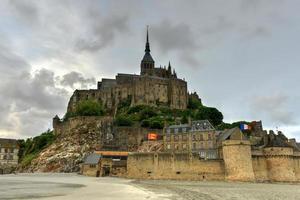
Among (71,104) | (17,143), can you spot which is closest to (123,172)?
(17,143)

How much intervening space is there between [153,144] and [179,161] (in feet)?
63.0

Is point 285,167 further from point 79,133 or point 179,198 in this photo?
point 79,133

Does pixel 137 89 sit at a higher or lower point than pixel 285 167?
higher

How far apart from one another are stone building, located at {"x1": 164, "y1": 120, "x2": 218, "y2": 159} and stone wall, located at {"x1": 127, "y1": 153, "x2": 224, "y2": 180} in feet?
19.4

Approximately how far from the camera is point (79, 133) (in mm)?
74375

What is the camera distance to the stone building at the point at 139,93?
3767 inches

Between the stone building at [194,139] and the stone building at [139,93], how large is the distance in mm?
34172

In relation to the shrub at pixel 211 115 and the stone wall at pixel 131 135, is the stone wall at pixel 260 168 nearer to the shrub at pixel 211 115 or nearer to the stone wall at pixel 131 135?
the stone wall at pixel 131 135

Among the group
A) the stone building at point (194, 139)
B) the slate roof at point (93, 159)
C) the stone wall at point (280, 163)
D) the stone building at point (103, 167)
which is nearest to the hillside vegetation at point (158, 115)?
the stone building at point (194, 139)

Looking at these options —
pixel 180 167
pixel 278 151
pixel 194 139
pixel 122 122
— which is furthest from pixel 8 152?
pixel 278 151

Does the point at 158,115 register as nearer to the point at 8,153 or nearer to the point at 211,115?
the point at 211,115

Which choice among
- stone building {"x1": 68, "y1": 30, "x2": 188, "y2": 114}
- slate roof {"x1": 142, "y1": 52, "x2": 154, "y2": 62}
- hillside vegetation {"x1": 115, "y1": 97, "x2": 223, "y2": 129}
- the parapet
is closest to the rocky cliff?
hillside vegetation {"x1": 115, "y1": 97, "x2": 223, "y2": 129}

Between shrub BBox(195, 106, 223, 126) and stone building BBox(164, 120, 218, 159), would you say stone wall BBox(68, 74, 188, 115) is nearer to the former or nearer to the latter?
shrub BBox(195, 106, 223, 126)

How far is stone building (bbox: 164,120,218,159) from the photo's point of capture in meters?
55.1
